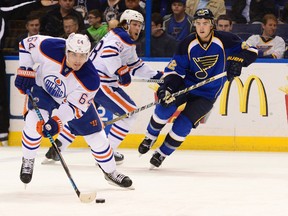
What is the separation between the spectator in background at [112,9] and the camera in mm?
7332

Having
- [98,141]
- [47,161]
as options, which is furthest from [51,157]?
[98,141]

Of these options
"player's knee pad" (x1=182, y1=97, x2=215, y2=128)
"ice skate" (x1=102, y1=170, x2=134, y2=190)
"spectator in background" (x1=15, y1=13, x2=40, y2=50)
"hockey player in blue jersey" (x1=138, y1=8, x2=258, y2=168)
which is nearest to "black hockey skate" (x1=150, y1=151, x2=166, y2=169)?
"hockey player in blue jersey" (x1=138, y1=8, x2=258, y2=168)

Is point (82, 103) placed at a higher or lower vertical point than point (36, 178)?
higher

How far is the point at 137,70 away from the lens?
6223 millimetres

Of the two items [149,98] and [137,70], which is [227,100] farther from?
[137,70]

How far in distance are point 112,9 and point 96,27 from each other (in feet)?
0.71

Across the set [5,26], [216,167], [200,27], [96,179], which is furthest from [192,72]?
[5,26]

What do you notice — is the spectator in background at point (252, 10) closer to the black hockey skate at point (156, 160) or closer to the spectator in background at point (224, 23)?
the spectator in background at point (224, 23)

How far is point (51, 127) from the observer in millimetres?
4371

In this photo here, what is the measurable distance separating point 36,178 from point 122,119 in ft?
3.41

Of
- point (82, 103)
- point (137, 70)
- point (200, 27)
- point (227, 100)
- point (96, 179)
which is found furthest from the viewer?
point (227, 100)

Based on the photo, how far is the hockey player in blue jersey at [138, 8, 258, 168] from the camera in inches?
223

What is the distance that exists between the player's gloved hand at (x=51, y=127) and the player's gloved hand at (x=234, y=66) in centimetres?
167

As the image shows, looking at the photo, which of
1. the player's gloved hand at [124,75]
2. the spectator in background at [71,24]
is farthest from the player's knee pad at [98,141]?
the spectator in background at [71,24]
